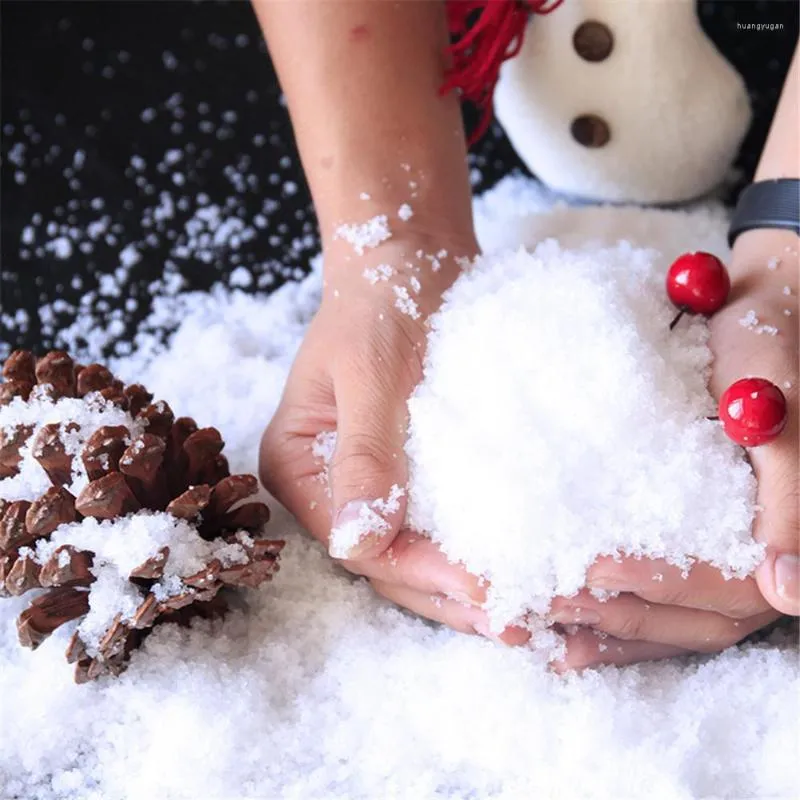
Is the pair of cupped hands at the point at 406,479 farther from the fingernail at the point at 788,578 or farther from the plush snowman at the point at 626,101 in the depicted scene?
the plush snowman at the point at 626,101

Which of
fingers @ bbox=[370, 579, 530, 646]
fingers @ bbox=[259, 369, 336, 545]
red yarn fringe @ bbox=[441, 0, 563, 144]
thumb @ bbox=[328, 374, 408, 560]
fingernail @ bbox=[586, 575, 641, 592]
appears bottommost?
fingers @ bbox=[370, 579, 530, 646]

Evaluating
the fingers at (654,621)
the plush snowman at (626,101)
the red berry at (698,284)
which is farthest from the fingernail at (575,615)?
the plush snowman at (626,101)

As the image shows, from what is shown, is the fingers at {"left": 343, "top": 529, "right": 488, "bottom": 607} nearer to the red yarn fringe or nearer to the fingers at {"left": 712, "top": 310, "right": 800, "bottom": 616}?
the fingers at {"left": 712, "top": 310, "right": 800, "bottom": 616}

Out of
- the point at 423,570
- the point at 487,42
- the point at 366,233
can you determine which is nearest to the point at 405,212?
the point at 366,233

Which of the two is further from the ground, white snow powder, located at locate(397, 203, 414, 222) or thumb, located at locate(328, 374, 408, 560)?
white snow powder, located at locate(397, 203, 414, 222)

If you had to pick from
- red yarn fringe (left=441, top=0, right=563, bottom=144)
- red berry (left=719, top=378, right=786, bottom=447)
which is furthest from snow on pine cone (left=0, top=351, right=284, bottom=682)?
red yarn fringe (left=441, top=0, right=563, bottom=144)

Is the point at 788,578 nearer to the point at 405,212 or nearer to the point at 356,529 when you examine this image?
the point at 356,529

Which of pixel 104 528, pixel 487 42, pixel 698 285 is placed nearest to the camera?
pixel 104 528
